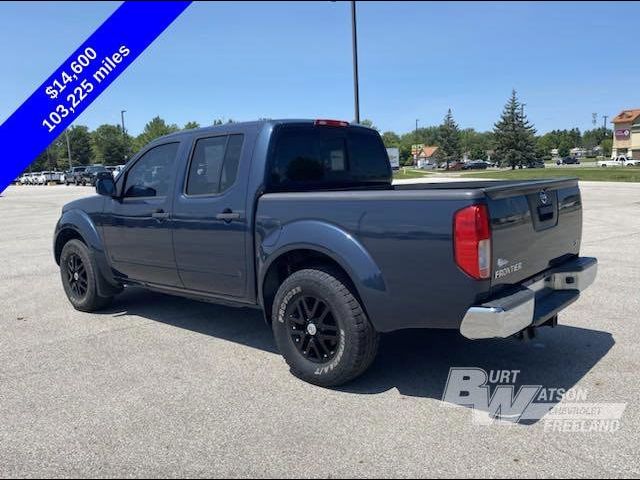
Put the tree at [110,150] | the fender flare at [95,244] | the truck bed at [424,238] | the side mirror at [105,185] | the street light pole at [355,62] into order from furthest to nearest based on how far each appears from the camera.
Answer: the tree at [110,150] < the street light pole at [355,62] < the fender flare at [95,244] < the side mirror at [105,185] < the truck bed at [424,238]

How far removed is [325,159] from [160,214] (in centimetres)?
159

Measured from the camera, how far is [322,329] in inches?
160

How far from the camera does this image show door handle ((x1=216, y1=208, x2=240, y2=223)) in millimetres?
4504

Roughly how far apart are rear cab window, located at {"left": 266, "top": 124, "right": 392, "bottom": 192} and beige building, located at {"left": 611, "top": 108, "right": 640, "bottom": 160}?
110804 millimetres

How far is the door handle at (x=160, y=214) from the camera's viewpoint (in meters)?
5.12

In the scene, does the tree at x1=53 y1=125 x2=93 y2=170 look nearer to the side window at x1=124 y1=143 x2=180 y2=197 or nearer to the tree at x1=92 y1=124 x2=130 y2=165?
the tree at x1=92 y1=124 x2=130 y2=165

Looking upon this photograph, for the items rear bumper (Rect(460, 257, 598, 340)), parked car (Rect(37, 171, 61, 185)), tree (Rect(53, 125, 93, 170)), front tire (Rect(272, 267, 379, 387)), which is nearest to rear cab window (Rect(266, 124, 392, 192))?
front tire (Rect(272, 267, 379, 387))

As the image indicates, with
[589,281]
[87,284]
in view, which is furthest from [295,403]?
[87,284]

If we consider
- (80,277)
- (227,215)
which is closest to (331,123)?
(227,215)

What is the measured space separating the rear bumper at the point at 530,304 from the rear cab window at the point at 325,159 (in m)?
1.92

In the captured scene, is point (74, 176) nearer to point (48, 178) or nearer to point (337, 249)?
point (48, 178)

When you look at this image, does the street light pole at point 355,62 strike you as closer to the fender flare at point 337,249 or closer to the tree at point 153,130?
the fender flare at point 337,249

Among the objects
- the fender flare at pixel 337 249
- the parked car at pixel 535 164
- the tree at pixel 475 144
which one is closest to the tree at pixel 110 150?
the parked car at pixel 535 164

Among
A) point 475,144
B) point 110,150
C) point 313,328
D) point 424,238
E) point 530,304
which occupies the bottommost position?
point 313,328
